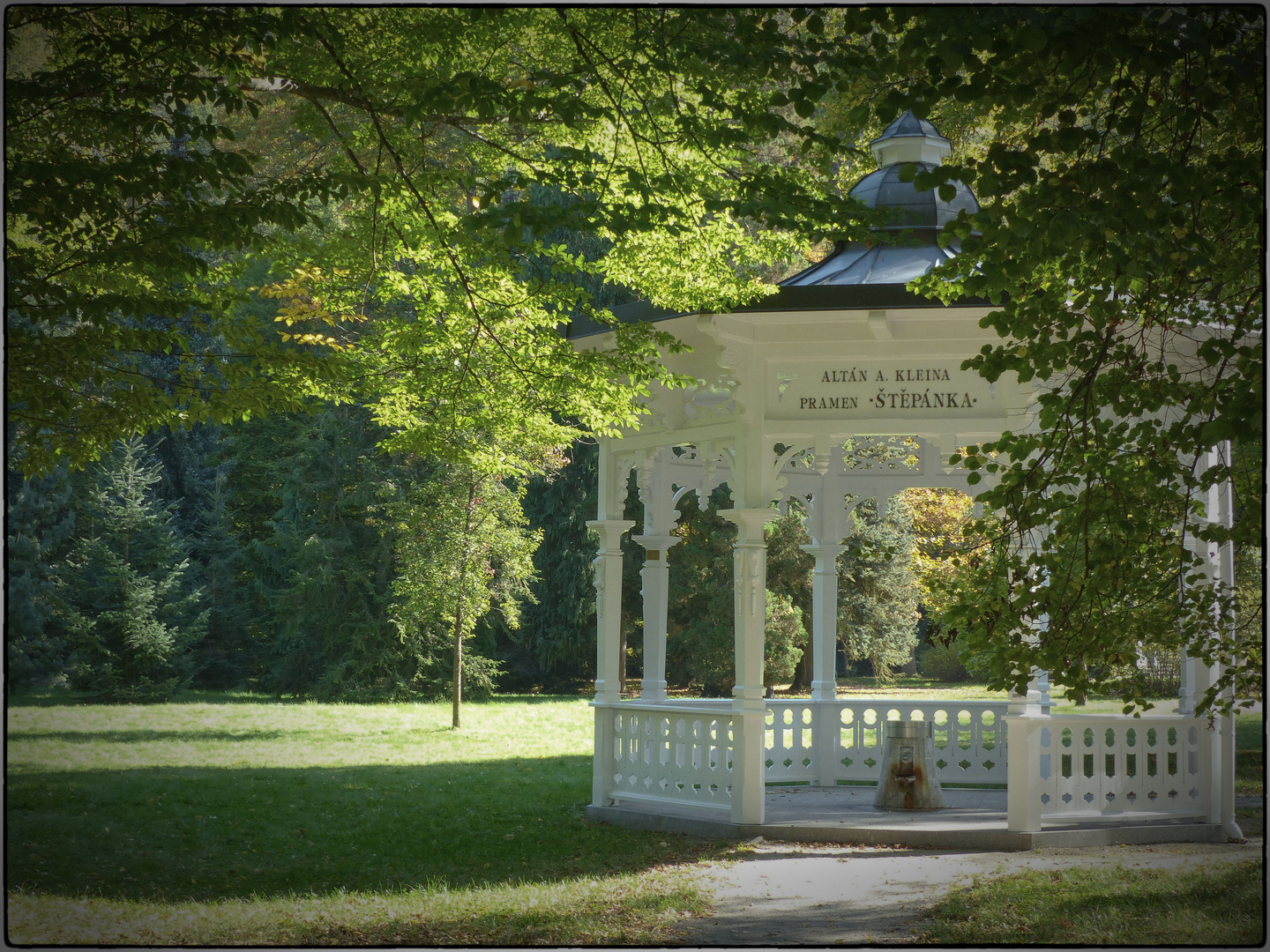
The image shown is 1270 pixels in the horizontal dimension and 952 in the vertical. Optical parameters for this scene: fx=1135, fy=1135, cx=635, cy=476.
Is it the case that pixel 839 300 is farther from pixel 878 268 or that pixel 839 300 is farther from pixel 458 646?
pixel 458 646

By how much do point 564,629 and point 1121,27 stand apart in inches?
917

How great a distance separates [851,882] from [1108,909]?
61.6 inches

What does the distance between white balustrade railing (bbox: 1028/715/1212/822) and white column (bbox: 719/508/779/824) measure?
6.49 feet

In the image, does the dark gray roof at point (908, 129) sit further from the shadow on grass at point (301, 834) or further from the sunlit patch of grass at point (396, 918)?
the sunlit patch of grass at point (396, 918)

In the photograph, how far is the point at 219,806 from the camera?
10.9 meters

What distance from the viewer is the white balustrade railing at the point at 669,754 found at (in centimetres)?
873

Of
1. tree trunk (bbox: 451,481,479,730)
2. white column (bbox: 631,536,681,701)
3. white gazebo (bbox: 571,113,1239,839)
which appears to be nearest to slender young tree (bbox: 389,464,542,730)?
tree trunk (bbox: 451,481,479,730)

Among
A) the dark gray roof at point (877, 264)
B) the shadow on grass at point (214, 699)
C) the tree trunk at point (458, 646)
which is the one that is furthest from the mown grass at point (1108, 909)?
the shadow on grass at point (214, 699)

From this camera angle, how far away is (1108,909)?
584cm

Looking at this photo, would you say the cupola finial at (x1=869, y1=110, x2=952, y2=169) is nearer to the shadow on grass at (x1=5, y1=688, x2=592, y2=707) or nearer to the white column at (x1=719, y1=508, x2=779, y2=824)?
the white column at (x1=719, y1=508, x2=779, y2=824)

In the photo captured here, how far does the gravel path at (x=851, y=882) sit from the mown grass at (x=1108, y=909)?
226mm

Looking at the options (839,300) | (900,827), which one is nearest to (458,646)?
(900,827)

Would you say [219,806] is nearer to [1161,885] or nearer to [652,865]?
[652,865]

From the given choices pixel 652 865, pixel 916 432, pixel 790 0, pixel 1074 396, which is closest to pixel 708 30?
pixel 790 0
